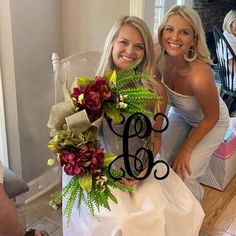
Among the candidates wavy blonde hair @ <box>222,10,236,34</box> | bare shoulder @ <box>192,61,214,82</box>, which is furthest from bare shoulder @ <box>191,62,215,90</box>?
wavy blonde hair @ <box>222,10,236,34</box>

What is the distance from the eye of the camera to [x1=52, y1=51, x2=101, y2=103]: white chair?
1785 mm

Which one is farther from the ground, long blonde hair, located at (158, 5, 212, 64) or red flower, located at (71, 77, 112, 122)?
long blonde hair, located at (158, 5, 212, 64)

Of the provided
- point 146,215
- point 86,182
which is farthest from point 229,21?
point 86,182

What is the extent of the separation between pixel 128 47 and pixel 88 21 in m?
0.77

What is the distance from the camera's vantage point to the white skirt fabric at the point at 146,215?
1.27 metres

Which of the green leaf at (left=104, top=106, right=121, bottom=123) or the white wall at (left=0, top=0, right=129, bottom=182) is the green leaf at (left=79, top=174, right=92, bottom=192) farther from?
the white wall at (left=0, top=0, right=129, bottom=182)

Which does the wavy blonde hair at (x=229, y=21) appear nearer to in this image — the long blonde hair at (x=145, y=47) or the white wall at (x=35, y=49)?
the white wall at (x=35, y=49)

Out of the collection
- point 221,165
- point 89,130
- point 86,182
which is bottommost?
point 221,165

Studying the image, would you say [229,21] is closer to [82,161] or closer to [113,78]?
[113,78]

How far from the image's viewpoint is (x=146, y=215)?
1282mm

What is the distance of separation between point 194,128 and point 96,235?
31.6 inches

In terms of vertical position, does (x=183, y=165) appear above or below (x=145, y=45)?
below

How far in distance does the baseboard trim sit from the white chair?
603mm

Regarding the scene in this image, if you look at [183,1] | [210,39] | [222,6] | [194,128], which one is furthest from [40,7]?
[222,6]
